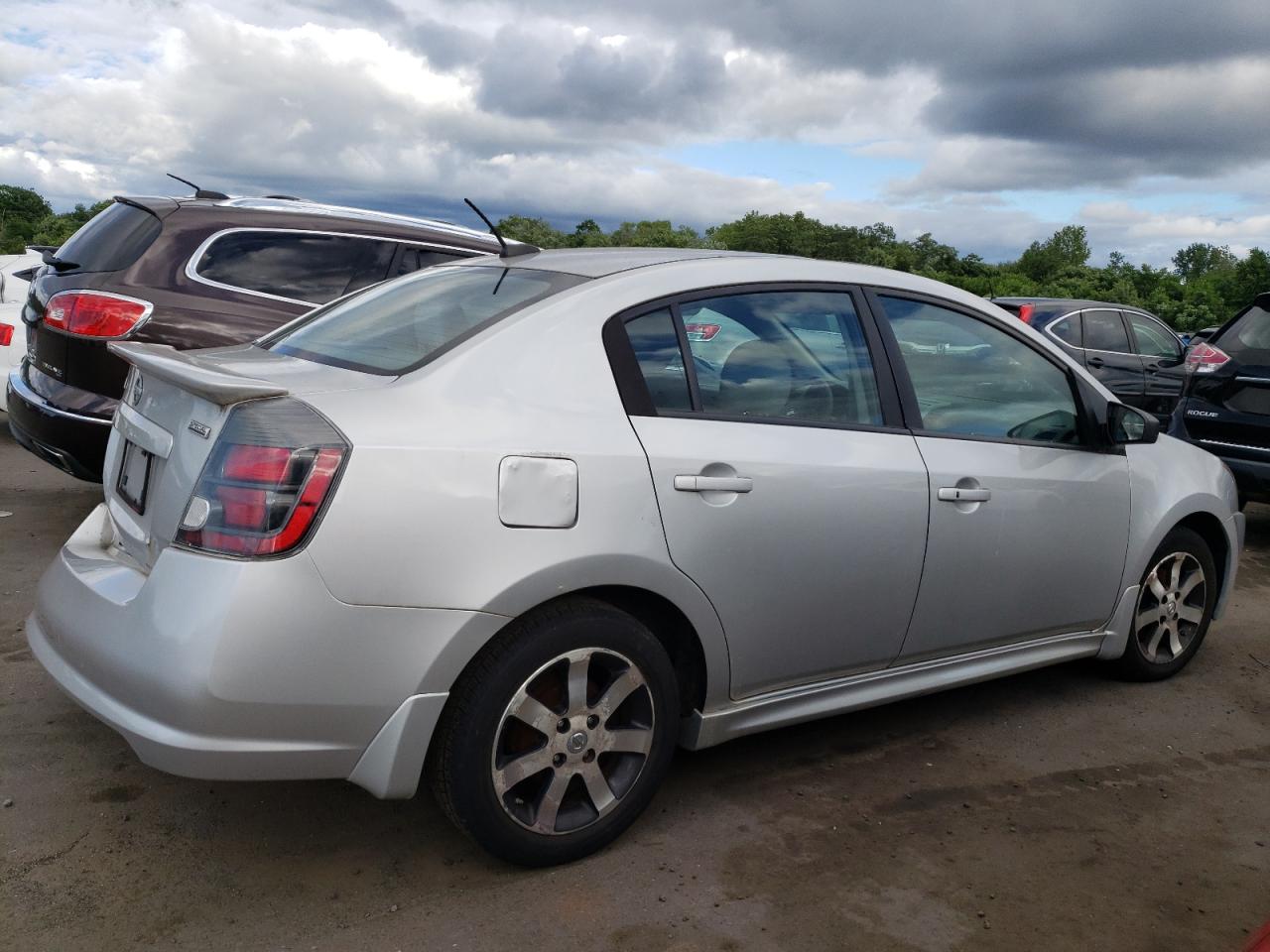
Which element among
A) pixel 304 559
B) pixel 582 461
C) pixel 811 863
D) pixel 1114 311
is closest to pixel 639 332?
pixel 582 461

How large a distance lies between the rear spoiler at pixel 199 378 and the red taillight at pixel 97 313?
2.44m

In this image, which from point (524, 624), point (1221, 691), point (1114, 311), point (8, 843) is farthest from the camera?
point (1114, 311)

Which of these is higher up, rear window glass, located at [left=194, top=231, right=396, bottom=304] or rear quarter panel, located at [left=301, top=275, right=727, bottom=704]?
rear window glass, located at [left=194, top=231, right=396, bottom=304]

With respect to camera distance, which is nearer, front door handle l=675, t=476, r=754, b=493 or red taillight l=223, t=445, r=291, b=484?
red taillight l=223, t=445, r=291, b=484

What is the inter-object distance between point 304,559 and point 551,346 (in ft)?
2.79

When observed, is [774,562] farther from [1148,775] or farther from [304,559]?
[1148,775]

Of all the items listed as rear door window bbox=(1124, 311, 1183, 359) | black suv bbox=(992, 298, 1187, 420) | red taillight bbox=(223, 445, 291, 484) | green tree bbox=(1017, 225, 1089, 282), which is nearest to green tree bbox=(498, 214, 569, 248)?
red taillight bbox=(223, 445, 291, 484)

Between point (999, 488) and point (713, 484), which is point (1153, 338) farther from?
point (713, 484)

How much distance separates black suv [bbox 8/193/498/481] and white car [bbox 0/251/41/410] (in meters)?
1.87

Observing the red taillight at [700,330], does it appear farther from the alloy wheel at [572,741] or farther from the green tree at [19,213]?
the green tree at [19,213]

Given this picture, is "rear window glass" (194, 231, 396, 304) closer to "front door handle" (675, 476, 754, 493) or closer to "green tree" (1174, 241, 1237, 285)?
"front door handle" (675, 476, 754, 493)

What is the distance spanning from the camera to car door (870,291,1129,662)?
12.0 feet

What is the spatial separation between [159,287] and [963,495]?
391cm

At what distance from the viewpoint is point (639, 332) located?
10.3 feet
